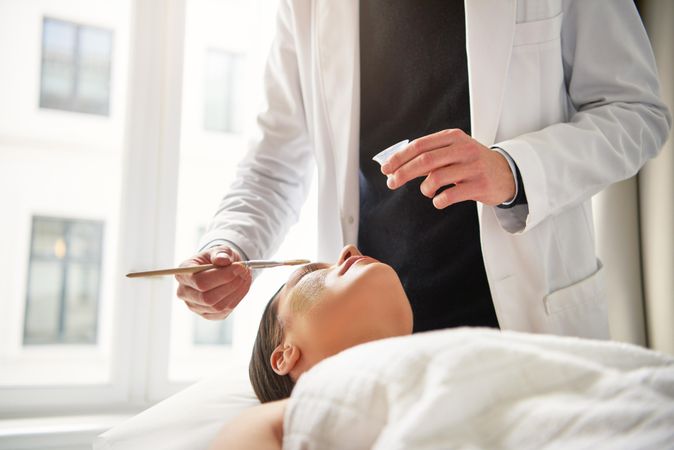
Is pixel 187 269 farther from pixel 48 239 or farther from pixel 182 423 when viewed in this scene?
pixel 48 239

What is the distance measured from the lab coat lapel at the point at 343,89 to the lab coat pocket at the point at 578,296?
0.50 m

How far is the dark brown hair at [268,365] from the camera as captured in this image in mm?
1078

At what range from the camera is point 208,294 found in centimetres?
117

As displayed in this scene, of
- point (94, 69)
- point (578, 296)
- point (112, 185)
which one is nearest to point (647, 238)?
point (578, 296)

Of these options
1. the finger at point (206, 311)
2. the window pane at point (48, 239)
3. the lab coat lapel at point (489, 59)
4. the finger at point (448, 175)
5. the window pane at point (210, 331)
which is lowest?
the window pane at point (210, 331)

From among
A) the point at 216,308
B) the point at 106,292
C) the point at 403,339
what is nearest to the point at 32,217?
the point at 106,292

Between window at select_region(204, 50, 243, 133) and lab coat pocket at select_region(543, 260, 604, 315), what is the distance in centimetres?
162

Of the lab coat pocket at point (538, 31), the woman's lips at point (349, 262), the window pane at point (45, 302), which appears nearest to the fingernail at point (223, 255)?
the woman's lips at point (349, 262)

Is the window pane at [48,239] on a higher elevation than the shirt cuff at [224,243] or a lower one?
higher

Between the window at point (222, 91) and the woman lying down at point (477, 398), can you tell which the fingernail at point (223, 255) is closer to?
the woman lying down at point (477, 398)

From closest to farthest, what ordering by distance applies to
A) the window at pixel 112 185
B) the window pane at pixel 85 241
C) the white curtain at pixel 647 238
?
the white curtain at pixel 647 238, the window at pixel 112 185, the window pane at pixel 85 241

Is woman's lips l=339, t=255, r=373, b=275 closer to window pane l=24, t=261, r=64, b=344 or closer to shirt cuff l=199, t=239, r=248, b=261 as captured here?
shirt cuff l=199, t=239, r=248, b=261

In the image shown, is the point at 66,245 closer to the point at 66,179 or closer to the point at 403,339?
the point at 66,179

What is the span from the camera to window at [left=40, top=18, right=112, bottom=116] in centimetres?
216
